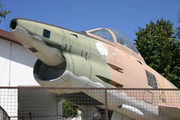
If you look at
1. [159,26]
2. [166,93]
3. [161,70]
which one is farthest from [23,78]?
[159,26]

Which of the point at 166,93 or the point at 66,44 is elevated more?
the point at 66,44

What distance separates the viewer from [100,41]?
21.7 feet

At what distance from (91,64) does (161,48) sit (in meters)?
16.2

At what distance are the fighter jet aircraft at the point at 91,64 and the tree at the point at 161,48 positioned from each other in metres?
10.1

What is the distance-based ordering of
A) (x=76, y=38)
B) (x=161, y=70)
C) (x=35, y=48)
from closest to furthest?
1. (x=35, y=48)
2. (x=76, y=38)
3. (x=161, y=70)

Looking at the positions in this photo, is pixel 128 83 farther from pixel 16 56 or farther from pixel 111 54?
pixel 16 56

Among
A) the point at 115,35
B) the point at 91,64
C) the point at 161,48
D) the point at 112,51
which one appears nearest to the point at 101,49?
the point at 112,51

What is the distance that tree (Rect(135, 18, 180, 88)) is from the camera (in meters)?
18.8

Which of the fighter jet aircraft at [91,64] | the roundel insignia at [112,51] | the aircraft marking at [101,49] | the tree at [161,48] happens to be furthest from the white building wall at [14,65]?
the tree at [161,48]

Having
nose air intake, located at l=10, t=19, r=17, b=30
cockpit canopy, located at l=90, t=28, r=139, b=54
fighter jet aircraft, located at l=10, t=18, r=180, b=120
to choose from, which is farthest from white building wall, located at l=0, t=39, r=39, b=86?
nose air intake, located at l=10, t=19, r=17, b=30

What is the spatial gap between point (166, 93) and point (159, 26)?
1761 cm

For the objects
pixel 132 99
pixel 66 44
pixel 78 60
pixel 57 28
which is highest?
pixel 57 28

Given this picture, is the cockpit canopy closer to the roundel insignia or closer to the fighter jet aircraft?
the fighter jet aircraft

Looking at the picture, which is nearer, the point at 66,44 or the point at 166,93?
the point at 66,44
